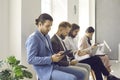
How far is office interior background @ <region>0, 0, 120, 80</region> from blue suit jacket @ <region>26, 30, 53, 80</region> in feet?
1.73

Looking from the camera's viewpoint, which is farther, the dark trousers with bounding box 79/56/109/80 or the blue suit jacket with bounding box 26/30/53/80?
the dark trousers with bounding box 79/56/109/80

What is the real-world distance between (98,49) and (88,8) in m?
3.94

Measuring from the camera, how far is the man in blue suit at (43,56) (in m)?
2.74

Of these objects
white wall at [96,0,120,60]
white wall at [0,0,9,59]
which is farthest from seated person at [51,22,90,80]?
white wall at [96,0,120,60]

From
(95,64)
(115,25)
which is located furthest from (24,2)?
(115,25)

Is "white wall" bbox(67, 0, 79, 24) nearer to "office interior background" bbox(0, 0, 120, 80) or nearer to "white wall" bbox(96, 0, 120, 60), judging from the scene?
"office interior background" bbox(0, 0, 120, 80)

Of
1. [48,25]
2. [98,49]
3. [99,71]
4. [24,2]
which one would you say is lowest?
[99,71]

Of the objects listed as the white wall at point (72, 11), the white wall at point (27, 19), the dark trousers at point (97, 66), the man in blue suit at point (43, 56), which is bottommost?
the dark trousers at point (97, 66)

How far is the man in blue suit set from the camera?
2740 millimetres

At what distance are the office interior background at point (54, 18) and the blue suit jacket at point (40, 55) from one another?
53cm

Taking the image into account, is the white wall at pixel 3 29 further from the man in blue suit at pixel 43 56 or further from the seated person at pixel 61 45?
the seated person at pixel 61 45

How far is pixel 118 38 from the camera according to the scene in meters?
8.83

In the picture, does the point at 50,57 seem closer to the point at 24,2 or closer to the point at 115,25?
the point at 24,2

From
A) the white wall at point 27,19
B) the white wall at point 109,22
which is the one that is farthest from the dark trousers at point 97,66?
the white wall at point 109,22
